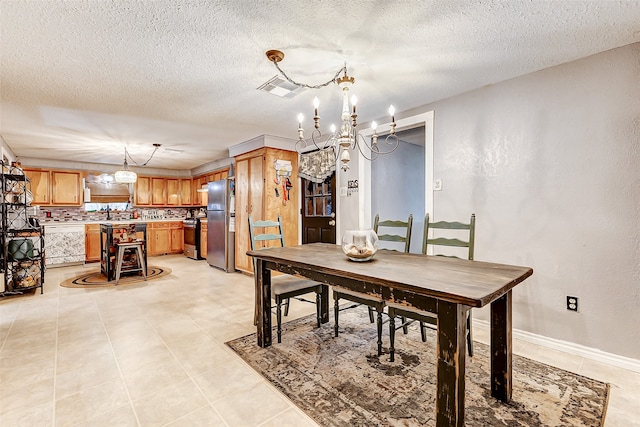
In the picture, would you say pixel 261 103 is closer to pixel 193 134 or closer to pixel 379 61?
pixel 379 61

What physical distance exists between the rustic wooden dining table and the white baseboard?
106 cm

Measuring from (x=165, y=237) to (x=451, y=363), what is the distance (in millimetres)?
7710

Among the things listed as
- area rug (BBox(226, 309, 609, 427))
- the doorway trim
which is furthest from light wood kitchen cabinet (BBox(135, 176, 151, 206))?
area rug (BBox(226, 309, 609, 427))

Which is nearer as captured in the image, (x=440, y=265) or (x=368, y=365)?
(x=440, y=265)

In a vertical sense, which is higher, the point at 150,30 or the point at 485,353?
the point at 150,30

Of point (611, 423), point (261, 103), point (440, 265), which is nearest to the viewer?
point (611, 423)

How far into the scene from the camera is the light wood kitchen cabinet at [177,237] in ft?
25.5

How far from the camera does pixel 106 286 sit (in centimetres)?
457

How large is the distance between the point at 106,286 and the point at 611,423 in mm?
5569

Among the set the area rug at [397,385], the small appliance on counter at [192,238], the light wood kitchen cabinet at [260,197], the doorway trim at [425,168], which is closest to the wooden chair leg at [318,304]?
the area rug at [397,385]

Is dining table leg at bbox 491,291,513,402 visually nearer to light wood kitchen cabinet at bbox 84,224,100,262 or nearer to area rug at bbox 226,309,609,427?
area rug at bbox 226,309,609,427

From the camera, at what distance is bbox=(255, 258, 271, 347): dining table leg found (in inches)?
96.8

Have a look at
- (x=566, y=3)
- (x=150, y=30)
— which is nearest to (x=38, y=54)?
(x=150, y=30)

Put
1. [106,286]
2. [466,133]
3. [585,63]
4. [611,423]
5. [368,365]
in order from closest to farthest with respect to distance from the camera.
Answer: [611,423]
[368,365]
[585,63]
[466,133]
[106,286]
